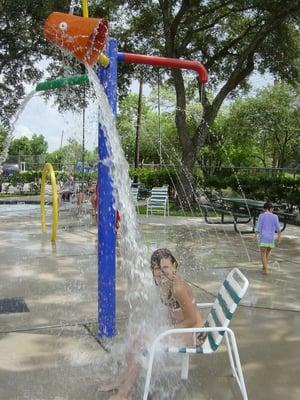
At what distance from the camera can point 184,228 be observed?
12203 mm

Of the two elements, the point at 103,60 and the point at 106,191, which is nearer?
the point at 103,60

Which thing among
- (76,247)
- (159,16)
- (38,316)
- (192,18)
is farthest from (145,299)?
(159,16)

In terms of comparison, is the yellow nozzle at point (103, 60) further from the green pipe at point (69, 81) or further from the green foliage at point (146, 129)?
the green foliage at point (146, 129)

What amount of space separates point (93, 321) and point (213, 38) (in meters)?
15.7

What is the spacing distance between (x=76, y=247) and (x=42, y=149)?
85.0m

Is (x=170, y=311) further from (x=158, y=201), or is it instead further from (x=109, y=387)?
(x=158, y=201)

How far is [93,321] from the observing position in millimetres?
5215

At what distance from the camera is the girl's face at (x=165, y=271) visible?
3.76 meters

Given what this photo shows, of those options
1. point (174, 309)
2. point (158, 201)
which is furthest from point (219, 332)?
point (158, 201)

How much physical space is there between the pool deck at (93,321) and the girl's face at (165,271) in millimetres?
752

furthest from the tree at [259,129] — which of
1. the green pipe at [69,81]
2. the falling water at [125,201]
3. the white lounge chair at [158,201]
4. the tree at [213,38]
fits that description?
the green pipe at [69,81]

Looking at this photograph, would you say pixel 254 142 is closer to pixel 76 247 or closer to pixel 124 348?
pixel 76 247

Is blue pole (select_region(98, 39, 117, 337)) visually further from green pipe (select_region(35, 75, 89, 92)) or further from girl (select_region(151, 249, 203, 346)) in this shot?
girl (select_region(151, 249, 203, 346))

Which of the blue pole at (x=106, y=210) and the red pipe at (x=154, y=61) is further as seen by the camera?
the red pipe at (x=154, y=61)
